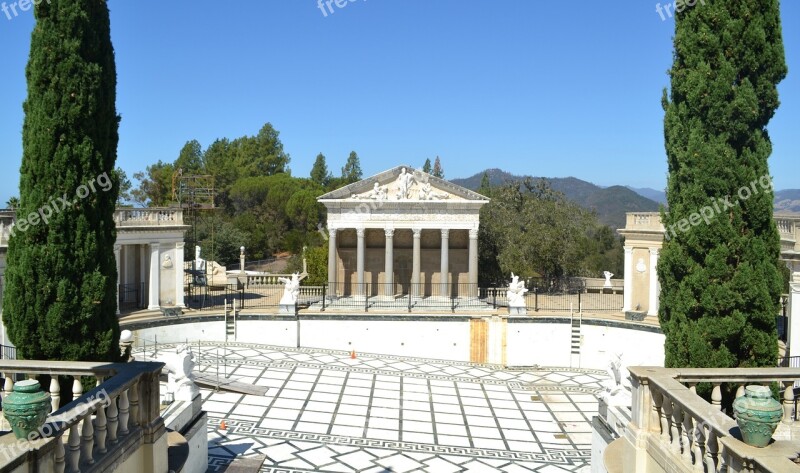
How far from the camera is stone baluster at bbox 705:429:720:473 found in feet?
17.5

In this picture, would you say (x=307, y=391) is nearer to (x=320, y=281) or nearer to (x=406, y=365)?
(x=406, y=365)

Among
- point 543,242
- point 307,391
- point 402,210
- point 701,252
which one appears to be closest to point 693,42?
point 701,252

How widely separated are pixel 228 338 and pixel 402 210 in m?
10.7

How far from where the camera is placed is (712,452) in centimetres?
537

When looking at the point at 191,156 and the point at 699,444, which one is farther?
the point at 191,156

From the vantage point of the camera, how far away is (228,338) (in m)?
23.4

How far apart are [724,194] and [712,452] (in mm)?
5710

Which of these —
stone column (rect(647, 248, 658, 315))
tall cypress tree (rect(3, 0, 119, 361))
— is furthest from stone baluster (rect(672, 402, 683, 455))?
stone column (rect(647, 248, 658, 315))

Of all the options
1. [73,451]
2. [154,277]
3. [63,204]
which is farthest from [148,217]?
[73,451]

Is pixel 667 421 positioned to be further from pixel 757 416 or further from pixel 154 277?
pixel 154 277

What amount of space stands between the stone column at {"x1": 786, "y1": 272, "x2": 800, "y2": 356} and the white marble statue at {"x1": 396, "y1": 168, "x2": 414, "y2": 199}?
1691 centimetres

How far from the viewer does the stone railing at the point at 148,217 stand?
77.7 feet

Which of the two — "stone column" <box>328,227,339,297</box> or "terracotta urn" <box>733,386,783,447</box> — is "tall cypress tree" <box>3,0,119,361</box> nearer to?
"terracotta urn" <box>733,386,783,447</box>

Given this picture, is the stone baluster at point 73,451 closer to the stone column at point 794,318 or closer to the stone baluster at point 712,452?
the stone baluster at point 712,452
